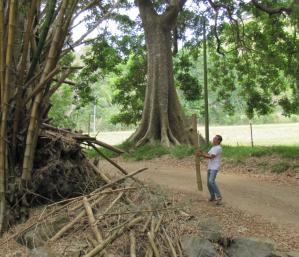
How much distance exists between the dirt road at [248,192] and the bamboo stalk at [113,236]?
2828 mm

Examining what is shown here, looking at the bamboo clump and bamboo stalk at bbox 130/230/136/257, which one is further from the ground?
the bamboo clump

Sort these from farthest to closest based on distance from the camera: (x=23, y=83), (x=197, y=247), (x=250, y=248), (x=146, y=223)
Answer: (x=23, y=83), (x=250, y=248), (x=146, y=223), (x=197, y=247)

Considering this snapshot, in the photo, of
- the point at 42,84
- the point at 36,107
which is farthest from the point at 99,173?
the point at 42,84

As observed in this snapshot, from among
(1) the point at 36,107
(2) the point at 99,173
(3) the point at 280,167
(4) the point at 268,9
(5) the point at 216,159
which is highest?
(4) the point at 268,9

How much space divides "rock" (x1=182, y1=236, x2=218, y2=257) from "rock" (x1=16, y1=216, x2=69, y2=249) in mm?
1531

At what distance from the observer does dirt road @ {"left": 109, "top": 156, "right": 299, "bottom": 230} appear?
8281 millimetres

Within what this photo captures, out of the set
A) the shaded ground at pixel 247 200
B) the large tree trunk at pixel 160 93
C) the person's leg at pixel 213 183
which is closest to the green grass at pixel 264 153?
the shaded ground at pixel 247 200

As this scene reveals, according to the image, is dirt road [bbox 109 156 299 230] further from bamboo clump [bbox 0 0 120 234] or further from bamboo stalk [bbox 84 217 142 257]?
bamboo clump [bbox 0 0 120 234]

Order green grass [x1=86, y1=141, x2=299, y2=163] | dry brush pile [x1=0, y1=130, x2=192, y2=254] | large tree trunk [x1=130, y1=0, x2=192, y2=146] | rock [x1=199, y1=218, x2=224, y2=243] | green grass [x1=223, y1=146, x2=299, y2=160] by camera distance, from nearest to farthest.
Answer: dry brush pile [x1=0, y1=130, x2=192, y2=254] → rock [x1=199, y1=218, x2=224, y2=243] → green grass [x1=223, y1=146, x2=299, y2=160] → green grass [x1=86, y1=141, x2=299, y2=163] → large tree trunk [x1=130, y1=0, x2=192, y2=146]

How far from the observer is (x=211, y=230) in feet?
20.8

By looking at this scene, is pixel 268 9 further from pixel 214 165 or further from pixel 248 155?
pixel 214 165

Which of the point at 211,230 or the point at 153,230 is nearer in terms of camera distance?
the point at 153,230

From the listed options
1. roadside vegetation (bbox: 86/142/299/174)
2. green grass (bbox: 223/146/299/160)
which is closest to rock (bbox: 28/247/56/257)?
roadside vegetation (bbox: 86/142/299/174)

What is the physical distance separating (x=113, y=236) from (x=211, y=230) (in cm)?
147
